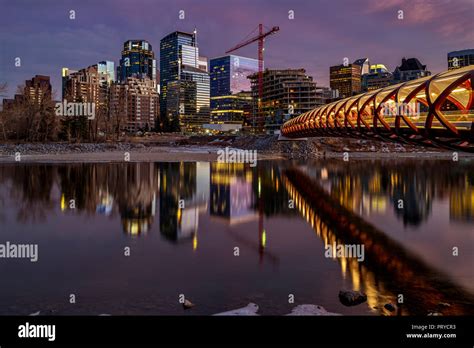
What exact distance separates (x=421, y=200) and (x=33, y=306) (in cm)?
3554

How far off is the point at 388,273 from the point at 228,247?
8446 mm

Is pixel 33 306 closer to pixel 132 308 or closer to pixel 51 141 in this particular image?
pixel 132 308

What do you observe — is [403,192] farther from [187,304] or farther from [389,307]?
[187,304]

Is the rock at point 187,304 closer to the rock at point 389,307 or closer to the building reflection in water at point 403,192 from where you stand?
the rock at point 389,307

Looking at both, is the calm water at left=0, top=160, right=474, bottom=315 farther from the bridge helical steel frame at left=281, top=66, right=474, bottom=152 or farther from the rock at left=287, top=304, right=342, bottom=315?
the bridge helical steel frame at left=281, top=66, right=474, bottom=152

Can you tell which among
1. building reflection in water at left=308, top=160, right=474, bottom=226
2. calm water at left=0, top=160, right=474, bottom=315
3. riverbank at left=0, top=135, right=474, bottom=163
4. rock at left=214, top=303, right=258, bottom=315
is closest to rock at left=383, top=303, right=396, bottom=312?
calm water at left=0, top=160, right=474, bottom=315

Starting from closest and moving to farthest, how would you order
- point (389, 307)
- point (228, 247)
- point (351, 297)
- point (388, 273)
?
point (389, 307)
point (351, 297)
point (388, 273)
point (228, 247)

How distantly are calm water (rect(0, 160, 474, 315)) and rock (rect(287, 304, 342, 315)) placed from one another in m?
0.35

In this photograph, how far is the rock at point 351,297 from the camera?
1393 centimetres

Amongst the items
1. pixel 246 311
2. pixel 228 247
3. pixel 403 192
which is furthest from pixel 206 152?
pixel 246 311

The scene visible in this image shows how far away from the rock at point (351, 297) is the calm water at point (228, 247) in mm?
286

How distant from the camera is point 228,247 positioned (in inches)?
875

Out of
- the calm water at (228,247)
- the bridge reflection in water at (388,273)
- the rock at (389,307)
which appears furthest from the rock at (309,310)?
the rock at (389,307)
